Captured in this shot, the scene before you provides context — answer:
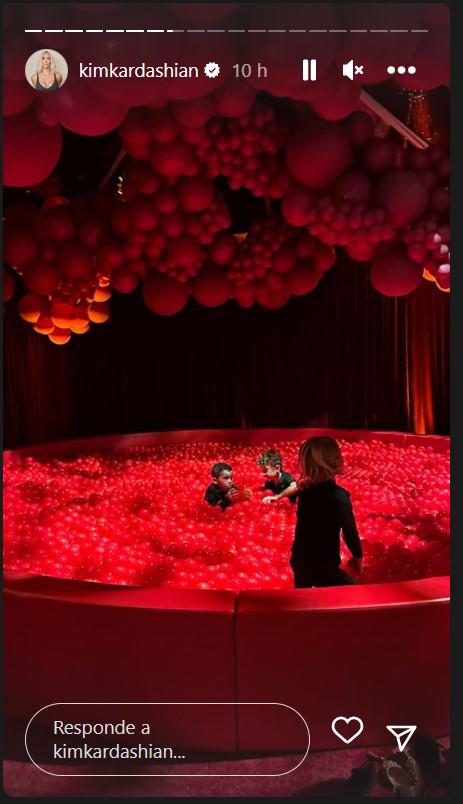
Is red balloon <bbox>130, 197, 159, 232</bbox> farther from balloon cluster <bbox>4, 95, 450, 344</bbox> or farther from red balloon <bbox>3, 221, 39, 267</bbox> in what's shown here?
red balloon <bbox>3, 221, 39, 267</bbox>

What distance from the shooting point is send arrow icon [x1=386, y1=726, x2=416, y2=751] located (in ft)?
3.55

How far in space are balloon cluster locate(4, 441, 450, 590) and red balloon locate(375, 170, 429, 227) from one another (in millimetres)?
1149

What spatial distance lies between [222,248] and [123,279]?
1.66ft

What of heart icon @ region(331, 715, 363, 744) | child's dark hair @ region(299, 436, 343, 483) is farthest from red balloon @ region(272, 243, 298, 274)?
heart icon @ region(331, 715, 363, 744)

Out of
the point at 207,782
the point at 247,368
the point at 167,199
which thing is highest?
the point at 167,199

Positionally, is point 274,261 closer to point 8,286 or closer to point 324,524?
point 8,286

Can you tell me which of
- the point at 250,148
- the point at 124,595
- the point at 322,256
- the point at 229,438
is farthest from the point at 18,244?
the point at 229,438

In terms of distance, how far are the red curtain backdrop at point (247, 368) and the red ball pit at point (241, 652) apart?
433cm

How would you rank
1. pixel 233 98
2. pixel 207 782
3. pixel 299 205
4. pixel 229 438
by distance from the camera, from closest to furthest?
pixel 207 782
pixel 233 98
pixel 299 205
pixel 229 438

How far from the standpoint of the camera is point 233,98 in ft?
5.05

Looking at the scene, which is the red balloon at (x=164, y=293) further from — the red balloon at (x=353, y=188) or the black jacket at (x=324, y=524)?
the black jacket at (x=324, y=524)

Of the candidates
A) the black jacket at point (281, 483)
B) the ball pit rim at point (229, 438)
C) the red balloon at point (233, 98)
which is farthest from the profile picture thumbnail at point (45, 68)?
the ball pit rim at point (229, 438)

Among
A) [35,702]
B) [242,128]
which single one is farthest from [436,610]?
[242,128]

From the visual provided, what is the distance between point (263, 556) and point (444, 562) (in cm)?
60
